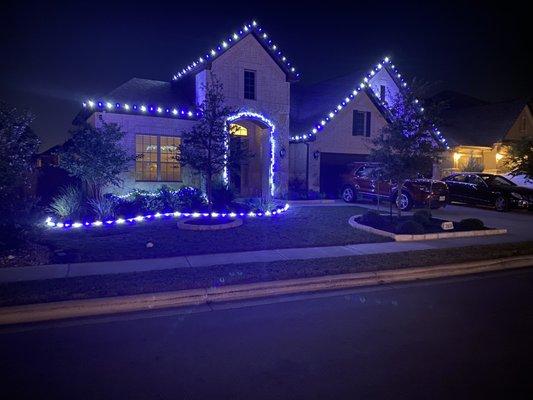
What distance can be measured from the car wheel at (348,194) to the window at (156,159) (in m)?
8.05

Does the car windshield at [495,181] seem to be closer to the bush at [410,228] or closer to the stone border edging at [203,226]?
the bush at [410,228]

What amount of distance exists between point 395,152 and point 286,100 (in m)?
7.69

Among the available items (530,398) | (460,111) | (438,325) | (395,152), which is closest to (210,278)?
(438,325)

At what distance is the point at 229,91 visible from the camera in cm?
1766

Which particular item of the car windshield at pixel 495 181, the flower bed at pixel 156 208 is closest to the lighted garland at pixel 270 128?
the flower bed at pixel 156 208

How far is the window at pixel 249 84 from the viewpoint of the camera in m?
18.3

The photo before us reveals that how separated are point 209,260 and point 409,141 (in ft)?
24.2

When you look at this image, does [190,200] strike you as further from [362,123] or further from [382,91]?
[382,91]

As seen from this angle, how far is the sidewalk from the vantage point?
753 cm

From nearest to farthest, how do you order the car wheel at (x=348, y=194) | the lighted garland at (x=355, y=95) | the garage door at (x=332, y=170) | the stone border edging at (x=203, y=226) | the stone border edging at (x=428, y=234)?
1. the stone border edging at (x=428, y=234)
2. the stone border edging at (x=203, y=226)
3. the car wheel at (x=348, y=194)
4. the lighted garland at (x=355, y=95)
5. the garage door at (x=332, y=170)

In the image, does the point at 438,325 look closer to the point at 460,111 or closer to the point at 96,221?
the point at 96,221

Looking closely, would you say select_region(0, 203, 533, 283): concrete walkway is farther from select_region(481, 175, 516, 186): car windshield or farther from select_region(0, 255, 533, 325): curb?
select_region(481, 175, 516, 186): car windshield

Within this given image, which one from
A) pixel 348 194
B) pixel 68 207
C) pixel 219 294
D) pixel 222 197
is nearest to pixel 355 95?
pixel 348 194

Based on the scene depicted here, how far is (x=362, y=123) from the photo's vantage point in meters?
23.1
